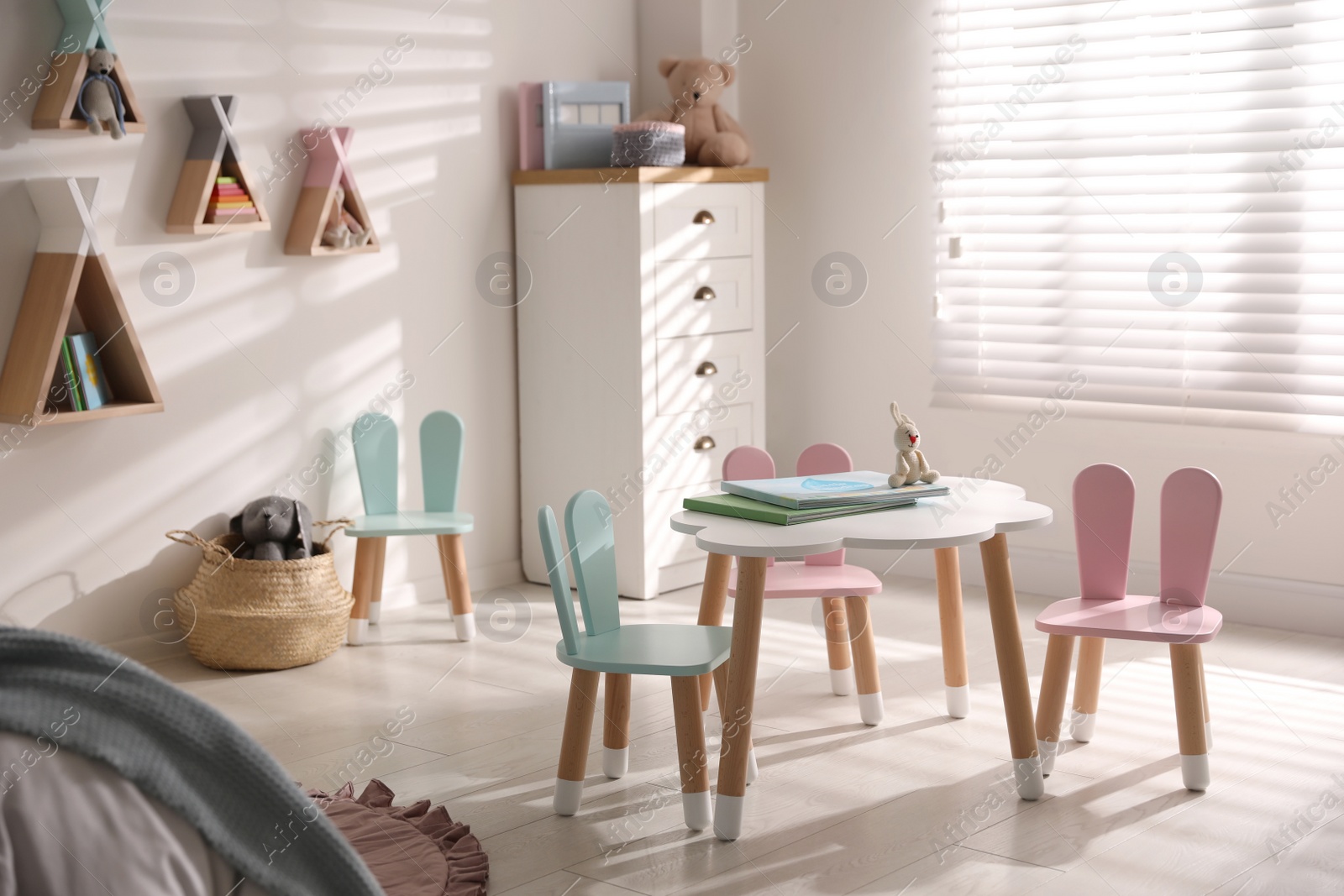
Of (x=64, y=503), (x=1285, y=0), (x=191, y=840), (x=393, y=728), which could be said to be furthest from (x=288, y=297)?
(x=1285, y=0)

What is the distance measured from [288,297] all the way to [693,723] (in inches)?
80.9

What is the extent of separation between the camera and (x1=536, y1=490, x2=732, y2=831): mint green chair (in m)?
2.48

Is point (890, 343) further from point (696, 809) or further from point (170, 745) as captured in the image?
point (170, 745)

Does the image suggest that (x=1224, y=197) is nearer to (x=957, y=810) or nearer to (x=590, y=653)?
(x=957, y=810)

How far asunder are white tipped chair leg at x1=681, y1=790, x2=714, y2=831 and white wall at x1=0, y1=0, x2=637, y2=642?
1.87 m

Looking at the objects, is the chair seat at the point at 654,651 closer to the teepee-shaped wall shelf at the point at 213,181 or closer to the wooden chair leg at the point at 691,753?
the wooden chair leg at the point at 691,753

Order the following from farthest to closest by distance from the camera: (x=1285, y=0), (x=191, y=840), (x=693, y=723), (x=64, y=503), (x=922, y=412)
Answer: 1. (x=922, y=412)
2. (x=1285, y=0)
3. (x=64, y=503)
4. (x=693, y=723)
5. (x=191, y=840)

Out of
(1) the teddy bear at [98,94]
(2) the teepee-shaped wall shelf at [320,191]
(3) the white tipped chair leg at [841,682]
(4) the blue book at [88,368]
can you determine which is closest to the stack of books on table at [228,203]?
(2) the teepee-shaped wall shelf at [320,191]

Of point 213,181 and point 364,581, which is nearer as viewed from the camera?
point 213,181

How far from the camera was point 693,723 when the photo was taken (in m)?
2.50

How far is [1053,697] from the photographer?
9.05 ft

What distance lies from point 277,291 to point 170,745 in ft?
8.26

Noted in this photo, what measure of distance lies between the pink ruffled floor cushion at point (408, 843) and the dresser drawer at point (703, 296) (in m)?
2.02

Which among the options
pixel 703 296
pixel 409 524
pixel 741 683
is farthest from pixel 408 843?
pixel 703 296
